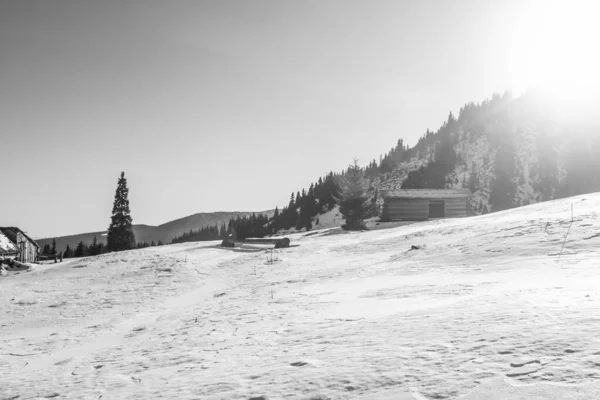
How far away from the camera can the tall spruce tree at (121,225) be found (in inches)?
1922

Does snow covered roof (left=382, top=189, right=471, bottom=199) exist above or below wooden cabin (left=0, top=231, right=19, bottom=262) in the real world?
above

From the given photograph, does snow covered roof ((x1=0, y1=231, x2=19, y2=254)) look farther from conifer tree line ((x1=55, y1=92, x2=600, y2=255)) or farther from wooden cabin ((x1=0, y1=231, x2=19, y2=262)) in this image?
conifer tree line ((x1=55, y1=92, x2=600, y2=255))

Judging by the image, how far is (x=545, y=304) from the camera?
206 inches

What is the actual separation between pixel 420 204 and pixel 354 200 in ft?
46.0

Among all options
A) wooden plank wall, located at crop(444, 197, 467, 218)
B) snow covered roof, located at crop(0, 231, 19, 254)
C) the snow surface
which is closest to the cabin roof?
snow covered roof, located at crop(0, 231, 19, 254)

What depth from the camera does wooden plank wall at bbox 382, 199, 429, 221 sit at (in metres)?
→ 48.4

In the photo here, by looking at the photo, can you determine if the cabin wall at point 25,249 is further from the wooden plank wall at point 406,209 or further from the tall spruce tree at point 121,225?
the wooden plank wall at point 406,209

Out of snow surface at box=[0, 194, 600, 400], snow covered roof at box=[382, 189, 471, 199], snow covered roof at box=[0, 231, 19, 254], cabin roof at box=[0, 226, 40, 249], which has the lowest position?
snow surface at box=[0, 194, 600, 400]

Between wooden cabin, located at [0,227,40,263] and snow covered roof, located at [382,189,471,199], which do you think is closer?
wooden cabin, located at [0,227,40,263]

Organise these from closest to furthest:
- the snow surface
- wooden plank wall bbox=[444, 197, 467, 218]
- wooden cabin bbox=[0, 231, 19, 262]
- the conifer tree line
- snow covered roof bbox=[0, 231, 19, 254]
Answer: the snow surface, wooden cabin bbox=[0, 231, 19, 262], snow covered roof bbox=[0, 231, 19, 254], wooden plank wall bbox=[444, 197, 467, 218], the conifer tree line

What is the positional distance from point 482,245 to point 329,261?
751 centimetres

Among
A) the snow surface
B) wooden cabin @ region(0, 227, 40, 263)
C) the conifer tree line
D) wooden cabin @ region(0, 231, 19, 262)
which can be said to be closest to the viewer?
the snow surface

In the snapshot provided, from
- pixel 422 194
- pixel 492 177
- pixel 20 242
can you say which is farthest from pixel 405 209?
pixel 492 177

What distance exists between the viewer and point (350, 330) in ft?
19.1
